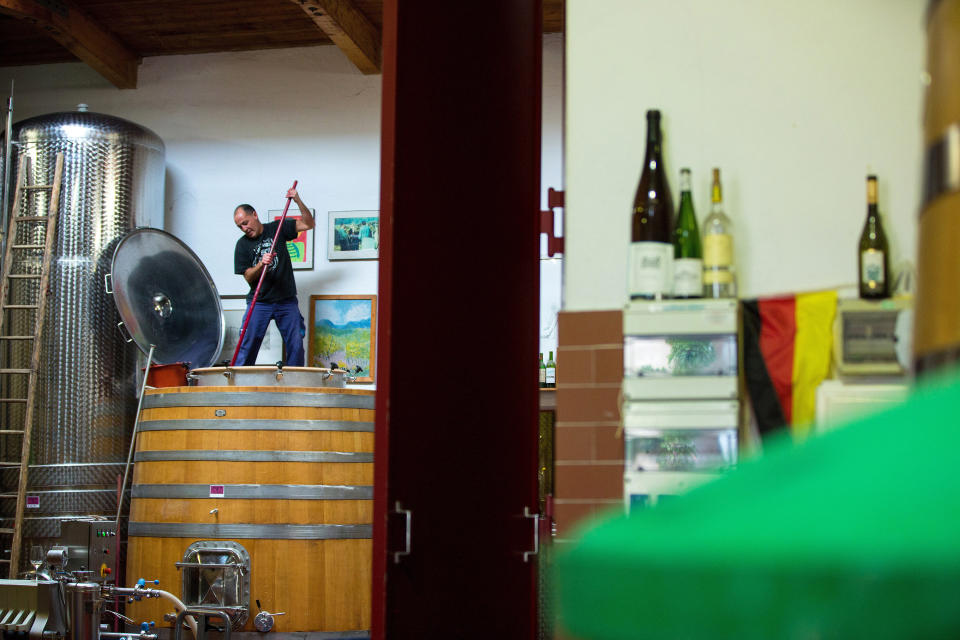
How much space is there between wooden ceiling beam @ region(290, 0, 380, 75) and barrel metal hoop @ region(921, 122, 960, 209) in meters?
6.74

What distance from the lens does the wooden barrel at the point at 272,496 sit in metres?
4.96

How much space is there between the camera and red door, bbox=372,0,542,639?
2.69 metres

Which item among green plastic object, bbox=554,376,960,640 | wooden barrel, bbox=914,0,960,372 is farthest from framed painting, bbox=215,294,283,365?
green plastic object, bbox=554,376,960,640

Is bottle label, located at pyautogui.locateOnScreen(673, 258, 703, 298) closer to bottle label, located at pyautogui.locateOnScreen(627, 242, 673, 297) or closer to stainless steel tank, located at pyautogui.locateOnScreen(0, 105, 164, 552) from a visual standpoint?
bottle label, located at pyautogui.locateOnScreen(627, 242, 673, 297)

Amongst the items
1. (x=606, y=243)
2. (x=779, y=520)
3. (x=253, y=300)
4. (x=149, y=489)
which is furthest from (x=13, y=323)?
(x=779, y=520)

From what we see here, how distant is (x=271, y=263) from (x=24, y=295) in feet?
6.15

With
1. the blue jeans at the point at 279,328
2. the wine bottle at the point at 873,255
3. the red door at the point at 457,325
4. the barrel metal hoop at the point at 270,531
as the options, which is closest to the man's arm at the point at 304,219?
the blue jeans at the point at 279,328

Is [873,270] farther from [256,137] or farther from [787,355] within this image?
[256,137]

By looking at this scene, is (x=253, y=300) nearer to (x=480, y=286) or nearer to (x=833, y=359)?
(x=480, y=286)

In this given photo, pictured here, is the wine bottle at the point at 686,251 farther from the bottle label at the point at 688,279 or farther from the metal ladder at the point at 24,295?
the metal ladder at the point at 24,295

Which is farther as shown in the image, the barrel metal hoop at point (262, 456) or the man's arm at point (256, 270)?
the man's arm at point (256, 270)

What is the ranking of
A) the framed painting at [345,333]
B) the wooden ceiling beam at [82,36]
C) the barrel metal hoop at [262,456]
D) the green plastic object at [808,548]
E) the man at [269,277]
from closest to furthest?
the green plastic object at [808,548] < the barrel metal hoop at [262,456] < the wooden ceiling beam at [82,36] < the man at [269,277] < the framed painting at [345,333]

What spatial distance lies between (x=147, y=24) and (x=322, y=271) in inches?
101

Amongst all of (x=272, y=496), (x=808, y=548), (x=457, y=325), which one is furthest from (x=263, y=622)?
(x=808, y=548)
